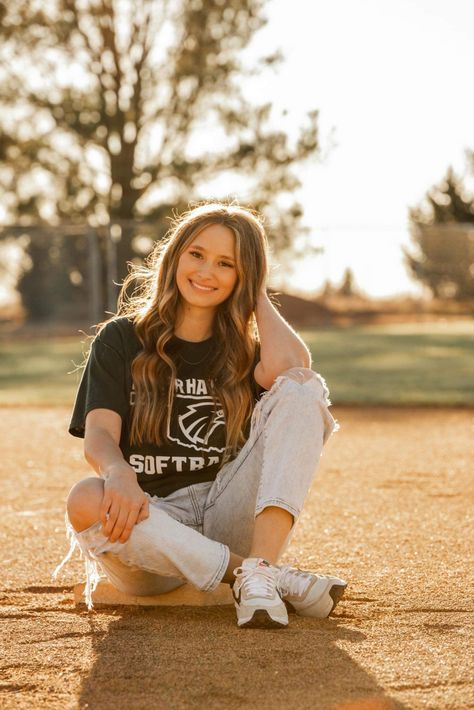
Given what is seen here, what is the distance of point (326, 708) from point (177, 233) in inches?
67.2

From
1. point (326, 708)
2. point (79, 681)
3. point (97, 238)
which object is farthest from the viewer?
point (97, 238)

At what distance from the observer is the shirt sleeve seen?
133 inches

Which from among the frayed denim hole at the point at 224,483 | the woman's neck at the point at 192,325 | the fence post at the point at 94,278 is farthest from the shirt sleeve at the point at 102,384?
the fence post at the point at 94,278

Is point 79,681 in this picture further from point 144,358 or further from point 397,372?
point 397,372

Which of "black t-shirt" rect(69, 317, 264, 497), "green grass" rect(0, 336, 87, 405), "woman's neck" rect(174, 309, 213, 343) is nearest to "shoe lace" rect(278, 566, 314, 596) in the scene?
"black t-shirt" rect(69, 317, 264, 497)

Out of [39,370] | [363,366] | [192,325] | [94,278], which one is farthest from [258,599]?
[94,278]

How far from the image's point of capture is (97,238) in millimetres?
19703

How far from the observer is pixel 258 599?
10.0 feet

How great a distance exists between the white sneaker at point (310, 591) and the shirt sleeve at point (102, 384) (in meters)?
0.69

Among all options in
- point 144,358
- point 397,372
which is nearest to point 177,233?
point 144,358

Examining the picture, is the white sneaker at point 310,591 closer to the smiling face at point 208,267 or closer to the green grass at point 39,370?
the smiling face at point 208,267

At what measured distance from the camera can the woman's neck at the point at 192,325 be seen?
3650 millimetres

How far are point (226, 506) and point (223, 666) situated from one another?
745mm

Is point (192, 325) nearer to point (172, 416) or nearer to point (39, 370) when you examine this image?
point (172, 416)
